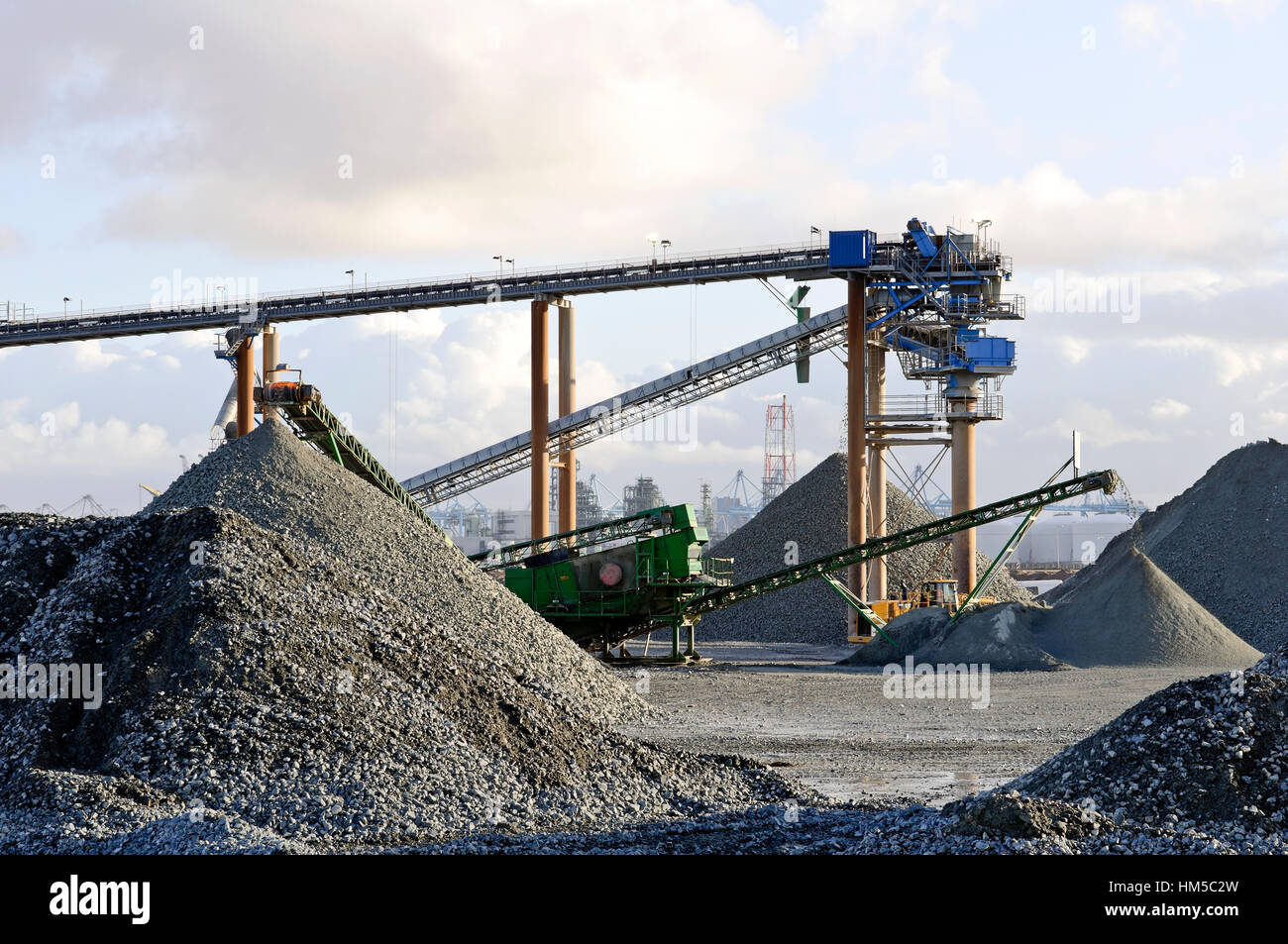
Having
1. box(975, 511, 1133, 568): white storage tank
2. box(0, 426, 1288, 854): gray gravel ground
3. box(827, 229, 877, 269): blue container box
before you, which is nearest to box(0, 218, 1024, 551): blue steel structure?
box(827, 229, 877, 269): blue container box

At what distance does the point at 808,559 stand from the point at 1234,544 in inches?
453

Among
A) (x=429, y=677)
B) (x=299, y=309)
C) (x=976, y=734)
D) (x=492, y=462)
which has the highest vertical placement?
(x=299, y=309)

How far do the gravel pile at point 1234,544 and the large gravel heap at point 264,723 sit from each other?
20.3 m

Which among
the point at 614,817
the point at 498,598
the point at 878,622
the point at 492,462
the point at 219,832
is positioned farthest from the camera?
the point at 492,462

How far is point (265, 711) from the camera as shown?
11.3m

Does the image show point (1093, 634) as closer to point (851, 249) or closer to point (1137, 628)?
point (1137, 628)

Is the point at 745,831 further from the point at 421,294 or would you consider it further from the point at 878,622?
the point at 421,294

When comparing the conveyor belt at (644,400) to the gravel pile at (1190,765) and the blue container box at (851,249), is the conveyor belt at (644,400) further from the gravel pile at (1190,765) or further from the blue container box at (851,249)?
the gravel pile at (1190,765)

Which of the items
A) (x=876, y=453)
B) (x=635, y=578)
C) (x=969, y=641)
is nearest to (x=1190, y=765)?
(x=635, y=578)

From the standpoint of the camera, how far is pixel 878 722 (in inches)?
722

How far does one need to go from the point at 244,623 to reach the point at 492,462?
25153 mm

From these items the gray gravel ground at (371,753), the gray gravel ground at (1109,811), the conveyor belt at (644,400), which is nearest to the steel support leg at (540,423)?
the conveyor belt at (644,400)

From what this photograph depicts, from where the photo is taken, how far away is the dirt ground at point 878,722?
545 inches
